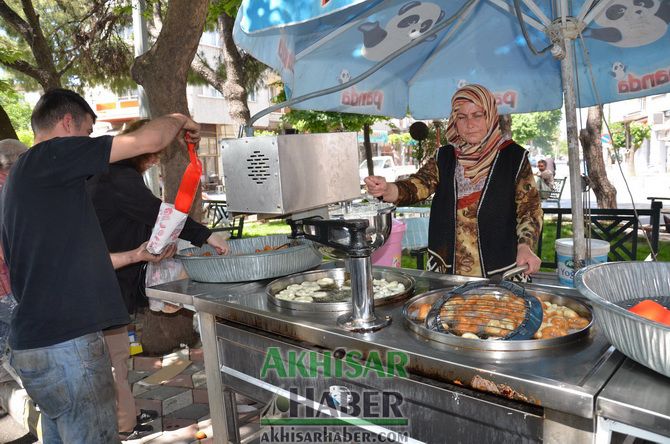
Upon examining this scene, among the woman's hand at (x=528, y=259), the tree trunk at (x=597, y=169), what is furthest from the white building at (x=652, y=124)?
the woman's hand at (x=528, y=259)

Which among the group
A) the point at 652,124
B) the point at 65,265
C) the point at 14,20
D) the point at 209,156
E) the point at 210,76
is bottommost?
the point at 65,265

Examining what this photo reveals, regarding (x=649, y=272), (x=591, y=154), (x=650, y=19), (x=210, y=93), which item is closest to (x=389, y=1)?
(x=650, y=19)

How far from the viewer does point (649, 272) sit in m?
1.47

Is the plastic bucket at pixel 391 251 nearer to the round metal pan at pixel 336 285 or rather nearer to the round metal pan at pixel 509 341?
the round metal pan at pixel 336 285

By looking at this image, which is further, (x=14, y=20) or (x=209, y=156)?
(x=209, y=156)

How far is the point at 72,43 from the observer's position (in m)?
9.40

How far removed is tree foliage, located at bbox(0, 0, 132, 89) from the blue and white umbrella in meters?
5.54

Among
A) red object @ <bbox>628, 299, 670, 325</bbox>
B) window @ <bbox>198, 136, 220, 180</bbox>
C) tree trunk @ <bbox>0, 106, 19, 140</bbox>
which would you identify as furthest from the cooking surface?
window @ <bbox>198, 136, 220, 180</bbox>

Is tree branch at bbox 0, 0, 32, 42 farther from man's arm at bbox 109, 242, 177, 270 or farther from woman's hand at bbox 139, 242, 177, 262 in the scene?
woman's hand at bbox 139, 242, 177, 262

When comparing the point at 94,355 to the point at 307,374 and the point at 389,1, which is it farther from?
the point at 389,1

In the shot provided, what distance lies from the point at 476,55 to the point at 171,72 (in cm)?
223

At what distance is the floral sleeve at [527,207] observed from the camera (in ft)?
7.10

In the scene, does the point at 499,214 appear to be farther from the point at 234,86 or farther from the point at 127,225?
the point at 234,86

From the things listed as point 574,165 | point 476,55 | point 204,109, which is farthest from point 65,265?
point 204,109
